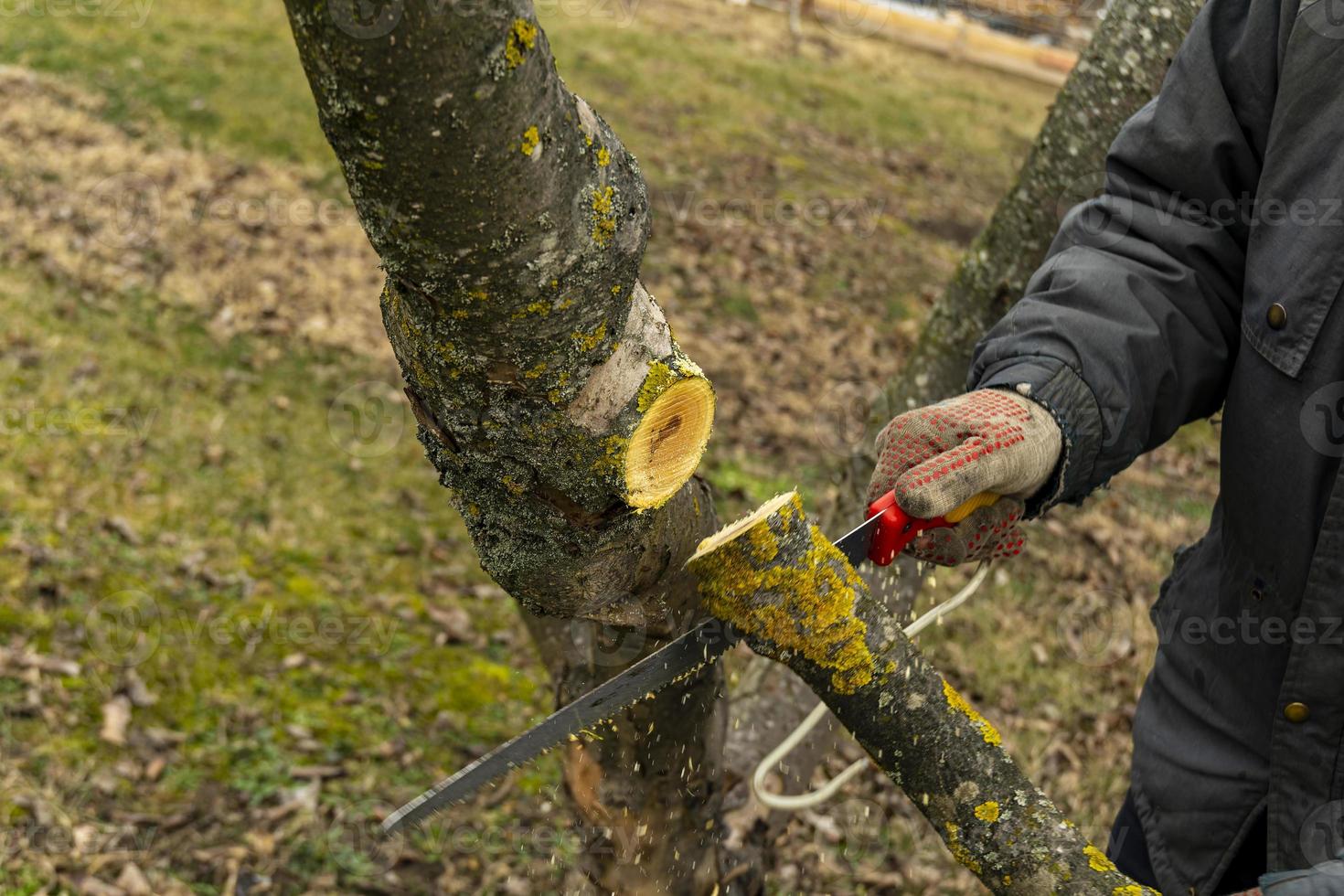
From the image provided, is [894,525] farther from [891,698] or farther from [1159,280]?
[1159,280]

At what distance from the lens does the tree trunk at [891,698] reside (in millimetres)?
1795

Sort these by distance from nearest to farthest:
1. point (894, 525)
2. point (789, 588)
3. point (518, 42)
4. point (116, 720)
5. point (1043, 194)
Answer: point (518, 42)
point (789, 588)
point (894, 525)
point (1043, 194)
point (116, 720)

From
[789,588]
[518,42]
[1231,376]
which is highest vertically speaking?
[518,42]

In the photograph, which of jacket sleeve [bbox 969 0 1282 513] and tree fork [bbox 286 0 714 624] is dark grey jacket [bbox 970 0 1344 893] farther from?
tree fork [bbox 286 0 714 624]

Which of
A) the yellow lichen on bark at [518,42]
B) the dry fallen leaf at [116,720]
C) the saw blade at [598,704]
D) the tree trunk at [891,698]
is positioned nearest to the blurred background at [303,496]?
the dry fallen leaf at [116,720]

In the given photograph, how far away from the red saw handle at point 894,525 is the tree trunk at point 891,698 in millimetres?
95

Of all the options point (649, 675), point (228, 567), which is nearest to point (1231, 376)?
point (649, 675)

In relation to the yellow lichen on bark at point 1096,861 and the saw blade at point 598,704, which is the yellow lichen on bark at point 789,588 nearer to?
the saw blade at point 598,704

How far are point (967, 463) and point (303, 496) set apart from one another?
12.8 ft

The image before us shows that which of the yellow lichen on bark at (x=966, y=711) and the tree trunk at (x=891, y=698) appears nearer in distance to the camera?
the tree trunk at (x=891, y=698)

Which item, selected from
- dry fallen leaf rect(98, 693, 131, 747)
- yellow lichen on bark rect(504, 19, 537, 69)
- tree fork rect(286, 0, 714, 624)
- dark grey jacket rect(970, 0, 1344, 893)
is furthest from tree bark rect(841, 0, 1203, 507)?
dry fallen leaf rect(98, 693, 131, 747)

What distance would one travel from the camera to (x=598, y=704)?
186 centimetres

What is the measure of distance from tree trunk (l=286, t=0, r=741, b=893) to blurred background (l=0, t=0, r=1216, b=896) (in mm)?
1333

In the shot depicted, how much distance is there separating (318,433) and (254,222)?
2.33 m
